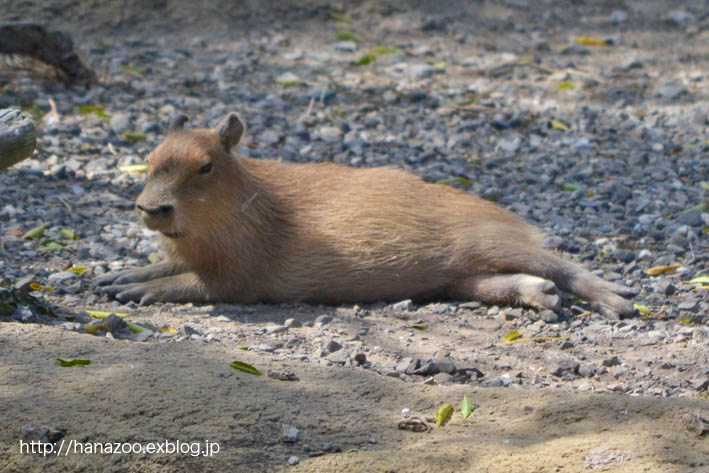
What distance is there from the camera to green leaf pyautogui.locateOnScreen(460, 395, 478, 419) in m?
3.30

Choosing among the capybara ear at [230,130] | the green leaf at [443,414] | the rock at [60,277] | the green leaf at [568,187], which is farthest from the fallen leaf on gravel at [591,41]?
the green leaf at [443,414]

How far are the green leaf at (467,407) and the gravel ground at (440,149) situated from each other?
A: 39 cm

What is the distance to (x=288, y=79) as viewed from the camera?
8312 millimetres

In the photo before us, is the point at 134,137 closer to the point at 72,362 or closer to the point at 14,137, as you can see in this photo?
the point at 14,137

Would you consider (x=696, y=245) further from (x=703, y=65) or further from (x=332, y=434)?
(x=703, y=65)

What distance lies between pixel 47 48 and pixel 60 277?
3.18 metres

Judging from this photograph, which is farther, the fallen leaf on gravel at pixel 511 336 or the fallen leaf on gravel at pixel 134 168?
the fallen leaf on gravel at pixel 134 168

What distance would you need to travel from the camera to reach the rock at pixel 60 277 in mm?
4902

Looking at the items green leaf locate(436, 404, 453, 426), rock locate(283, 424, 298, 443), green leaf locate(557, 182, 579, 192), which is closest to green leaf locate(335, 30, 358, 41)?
green leaf locate(557, 182, 579, 192)

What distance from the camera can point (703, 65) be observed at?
8.64 meters

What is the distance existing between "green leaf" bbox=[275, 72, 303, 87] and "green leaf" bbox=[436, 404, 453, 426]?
5317mm

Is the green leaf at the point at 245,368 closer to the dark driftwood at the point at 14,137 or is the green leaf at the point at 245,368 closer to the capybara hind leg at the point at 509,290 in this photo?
the dark driftwood at the point at 14,137

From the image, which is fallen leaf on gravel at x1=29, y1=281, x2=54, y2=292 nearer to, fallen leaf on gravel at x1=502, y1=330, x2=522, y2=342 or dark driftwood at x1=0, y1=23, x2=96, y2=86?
fallen leaf on gravel at x1=502, y1=330, x2=522, y2=342

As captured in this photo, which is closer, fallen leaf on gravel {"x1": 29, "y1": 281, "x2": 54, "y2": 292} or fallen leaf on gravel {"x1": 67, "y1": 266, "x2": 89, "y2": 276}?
fallen leaf on gravel {"x1": 29, "y1": 281, "x2": 54, "y2": 292}
